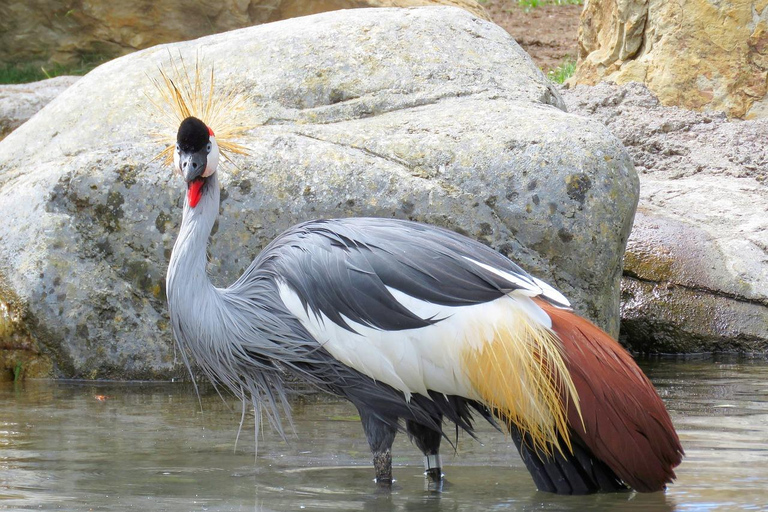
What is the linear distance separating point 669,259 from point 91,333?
12.5ft

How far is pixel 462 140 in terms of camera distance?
6141mm

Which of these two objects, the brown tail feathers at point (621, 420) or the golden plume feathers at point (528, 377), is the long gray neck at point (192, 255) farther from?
the brown tail feathers at point (621, 420)

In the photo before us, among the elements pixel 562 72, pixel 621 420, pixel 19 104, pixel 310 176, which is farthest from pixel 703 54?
pixel 621 420

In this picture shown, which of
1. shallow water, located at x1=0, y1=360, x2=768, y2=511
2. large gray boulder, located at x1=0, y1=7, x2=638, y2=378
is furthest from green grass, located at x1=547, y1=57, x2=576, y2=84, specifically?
shallow water, located at x1=0, y1=360, x2=768, y2=511

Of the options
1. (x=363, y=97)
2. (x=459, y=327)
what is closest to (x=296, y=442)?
(x=459, y=327)

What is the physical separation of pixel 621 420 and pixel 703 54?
22.1ft

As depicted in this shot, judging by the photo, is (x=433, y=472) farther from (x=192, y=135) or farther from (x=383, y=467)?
(x=192, y=135)

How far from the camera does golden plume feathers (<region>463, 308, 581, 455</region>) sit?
4000 mm

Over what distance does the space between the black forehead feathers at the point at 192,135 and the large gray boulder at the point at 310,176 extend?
1.51 metres

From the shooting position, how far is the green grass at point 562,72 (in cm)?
1225

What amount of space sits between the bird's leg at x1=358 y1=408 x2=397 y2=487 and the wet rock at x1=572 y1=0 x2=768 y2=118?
6.60m

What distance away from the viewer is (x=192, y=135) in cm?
446

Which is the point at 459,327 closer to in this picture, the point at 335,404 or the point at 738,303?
the point at 335,404

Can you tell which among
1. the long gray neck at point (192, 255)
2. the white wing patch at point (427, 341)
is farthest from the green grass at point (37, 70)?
the white wing patch at point (427, 341)
